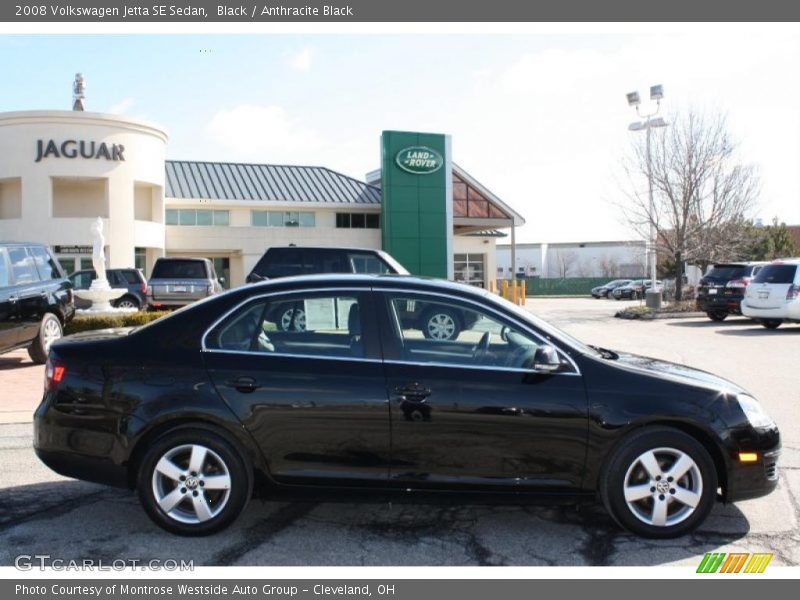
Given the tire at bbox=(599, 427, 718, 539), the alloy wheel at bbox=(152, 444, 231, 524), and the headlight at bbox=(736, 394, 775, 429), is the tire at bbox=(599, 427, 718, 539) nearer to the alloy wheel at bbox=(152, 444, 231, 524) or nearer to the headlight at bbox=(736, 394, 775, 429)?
the headlight at bbox=(736, 394, 775, 429)

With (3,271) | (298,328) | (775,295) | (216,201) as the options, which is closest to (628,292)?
(216,201)

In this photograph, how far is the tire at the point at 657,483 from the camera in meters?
4.36

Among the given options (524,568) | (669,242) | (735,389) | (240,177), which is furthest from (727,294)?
(240,177)

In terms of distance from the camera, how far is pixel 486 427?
434 centimetres

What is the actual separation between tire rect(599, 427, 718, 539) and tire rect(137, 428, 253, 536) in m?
2.22

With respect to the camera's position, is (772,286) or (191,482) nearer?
(191,482)

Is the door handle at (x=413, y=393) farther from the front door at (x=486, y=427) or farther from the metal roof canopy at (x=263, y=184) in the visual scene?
the metal roof canopy at (x=263, y=184)

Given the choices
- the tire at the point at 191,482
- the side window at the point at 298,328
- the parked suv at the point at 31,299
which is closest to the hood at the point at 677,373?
the side window at the point at 298,328

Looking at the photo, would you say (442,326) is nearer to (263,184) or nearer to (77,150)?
(77,150)

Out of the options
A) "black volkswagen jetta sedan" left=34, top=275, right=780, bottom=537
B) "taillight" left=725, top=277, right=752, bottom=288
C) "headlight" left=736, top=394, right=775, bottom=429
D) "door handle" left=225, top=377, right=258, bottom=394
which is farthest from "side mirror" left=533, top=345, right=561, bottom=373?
"taillight" left=725, top=277, right=752, bottom=288

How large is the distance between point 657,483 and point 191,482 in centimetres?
281

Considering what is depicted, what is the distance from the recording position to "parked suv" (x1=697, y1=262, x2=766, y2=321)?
2138cm
